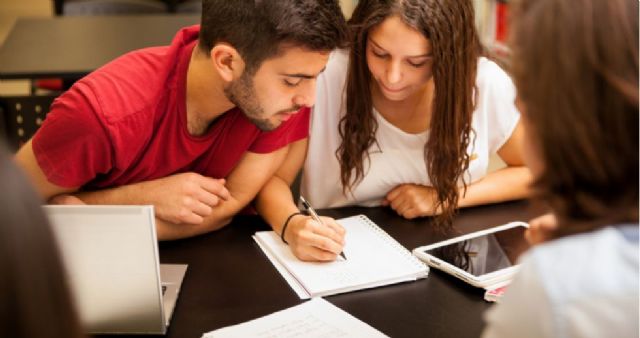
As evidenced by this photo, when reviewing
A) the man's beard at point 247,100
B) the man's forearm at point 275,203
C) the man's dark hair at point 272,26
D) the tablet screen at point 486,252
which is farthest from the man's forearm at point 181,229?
the tablet screen at point 486,252

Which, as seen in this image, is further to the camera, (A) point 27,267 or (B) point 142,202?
(B) point 142,202

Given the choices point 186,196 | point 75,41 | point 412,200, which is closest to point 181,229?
point 186,196

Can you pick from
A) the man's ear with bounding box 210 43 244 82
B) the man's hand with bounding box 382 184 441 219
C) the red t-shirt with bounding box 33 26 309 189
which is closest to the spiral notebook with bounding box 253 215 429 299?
the man's hand with bounding box 382 184 441 219

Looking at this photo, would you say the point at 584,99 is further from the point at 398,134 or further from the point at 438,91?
the point at 398,134

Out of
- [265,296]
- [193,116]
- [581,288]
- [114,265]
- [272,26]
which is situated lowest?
[265,296]

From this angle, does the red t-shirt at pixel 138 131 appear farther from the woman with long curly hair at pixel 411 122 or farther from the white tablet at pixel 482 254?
the white tablet at pixel 482 254

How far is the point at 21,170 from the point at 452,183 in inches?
47.5

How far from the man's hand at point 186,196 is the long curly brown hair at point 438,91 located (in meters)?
0.36

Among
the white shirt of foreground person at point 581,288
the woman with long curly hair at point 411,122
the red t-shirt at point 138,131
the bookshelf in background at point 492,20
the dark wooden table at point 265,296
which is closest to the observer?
the white shirt of foreground person at point 581,288

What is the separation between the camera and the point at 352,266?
4.33ft

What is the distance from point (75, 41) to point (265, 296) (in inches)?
71.1

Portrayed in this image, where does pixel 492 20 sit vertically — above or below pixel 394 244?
above

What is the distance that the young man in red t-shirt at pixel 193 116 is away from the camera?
136 centimetres

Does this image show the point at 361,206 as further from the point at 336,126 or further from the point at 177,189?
the point at 177,189
